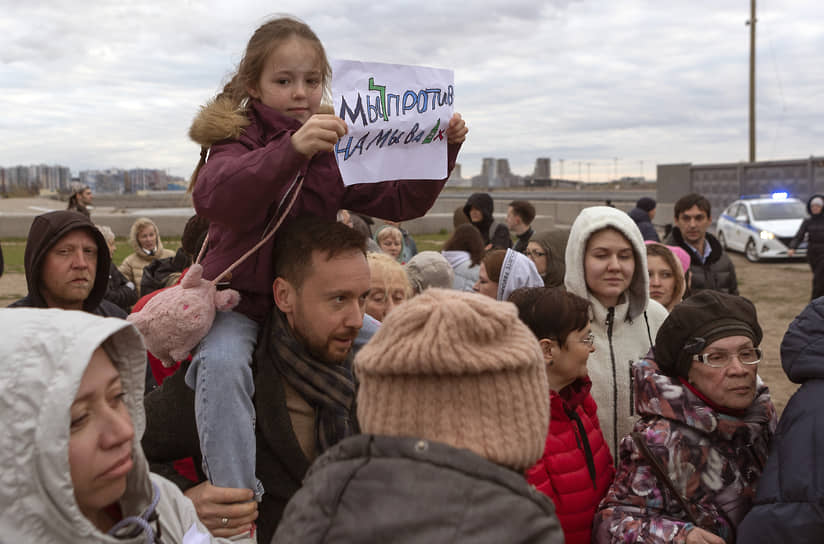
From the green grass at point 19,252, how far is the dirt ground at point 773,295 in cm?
116

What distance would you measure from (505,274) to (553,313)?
1.72 m

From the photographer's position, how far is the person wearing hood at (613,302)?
3271mm

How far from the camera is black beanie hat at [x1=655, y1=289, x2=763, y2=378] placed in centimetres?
248

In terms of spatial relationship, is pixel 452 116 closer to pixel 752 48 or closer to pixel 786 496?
pixel 786 496

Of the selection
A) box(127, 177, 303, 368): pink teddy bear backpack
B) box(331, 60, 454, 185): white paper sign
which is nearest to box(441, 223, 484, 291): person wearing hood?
box(331, 60, 454, 185): white paper sign

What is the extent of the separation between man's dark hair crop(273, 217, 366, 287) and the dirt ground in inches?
246

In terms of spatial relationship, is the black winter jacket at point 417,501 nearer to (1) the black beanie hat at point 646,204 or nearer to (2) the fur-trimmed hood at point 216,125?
(2) the fur-trimmed hood at point 216,125

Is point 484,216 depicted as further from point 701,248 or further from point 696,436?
point 696,436

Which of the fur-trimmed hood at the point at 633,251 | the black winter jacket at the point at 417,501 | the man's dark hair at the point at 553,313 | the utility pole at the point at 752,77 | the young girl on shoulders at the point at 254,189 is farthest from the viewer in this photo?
the utility pole at the point at 752,77

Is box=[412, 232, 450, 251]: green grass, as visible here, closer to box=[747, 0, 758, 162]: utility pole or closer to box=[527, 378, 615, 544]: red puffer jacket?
box=[747, 0, 758, 162]: utility pole

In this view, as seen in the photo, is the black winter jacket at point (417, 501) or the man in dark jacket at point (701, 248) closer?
the black winter jacket at point (417, 501)

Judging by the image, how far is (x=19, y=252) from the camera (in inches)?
811

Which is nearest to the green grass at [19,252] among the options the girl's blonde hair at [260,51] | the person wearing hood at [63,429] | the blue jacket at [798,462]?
the girl's blonde hair at [260,51]

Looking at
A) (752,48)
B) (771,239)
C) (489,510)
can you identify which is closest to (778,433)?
(489,510)
